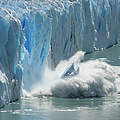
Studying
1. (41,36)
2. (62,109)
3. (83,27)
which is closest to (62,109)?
(62,109)

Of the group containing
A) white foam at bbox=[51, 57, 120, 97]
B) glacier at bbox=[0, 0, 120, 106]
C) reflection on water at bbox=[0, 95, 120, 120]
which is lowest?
reflection on water at bbox=[0, 95, 120, 120]

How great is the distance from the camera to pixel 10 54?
59.8 feet

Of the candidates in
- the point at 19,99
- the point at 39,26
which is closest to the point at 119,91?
the point at 39,26

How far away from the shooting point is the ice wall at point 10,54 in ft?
58.4

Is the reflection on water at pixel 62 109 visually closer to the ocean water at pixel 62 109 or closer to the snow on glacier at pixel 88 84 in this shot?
the ocean water at pixel 62 109

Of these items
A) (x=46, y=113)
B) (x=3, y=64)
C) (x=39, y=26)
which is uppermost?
(x=39, y=26)

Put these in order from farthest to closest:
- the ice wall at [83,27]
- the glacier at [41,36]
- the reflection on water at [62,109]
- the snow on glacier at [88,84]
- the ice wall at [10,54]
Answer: the ice wall at [83,27] → the snow on glacier at [88,84] → the glacier at [41,36] → the ice wall at [10,54] → the reflection on water at [62,109]

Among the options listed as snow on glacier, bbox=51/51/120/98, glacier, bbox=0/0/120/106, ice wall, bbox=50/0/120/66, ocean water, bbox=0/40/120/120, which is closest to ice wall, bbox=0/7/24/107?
glacier, bbox=0/0/120/106

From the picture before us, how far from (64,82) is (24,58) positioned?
1.61 meters

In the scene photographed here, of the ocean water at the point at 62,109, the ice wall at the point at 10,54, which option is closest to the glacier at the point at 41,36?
the ice wall at the point at 10,54

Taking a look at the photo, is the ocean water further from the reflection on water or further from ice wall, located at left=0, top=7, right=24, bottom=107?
ice wall, located at left=0, top=7, right=24, bottom=107

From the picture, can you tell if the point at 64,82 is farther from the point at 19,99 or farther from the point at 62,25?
the point at 62,25

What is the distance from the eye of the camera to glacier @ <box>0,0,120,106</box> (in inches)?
715

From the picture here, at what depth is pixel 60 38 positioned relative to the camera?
25703 mm
